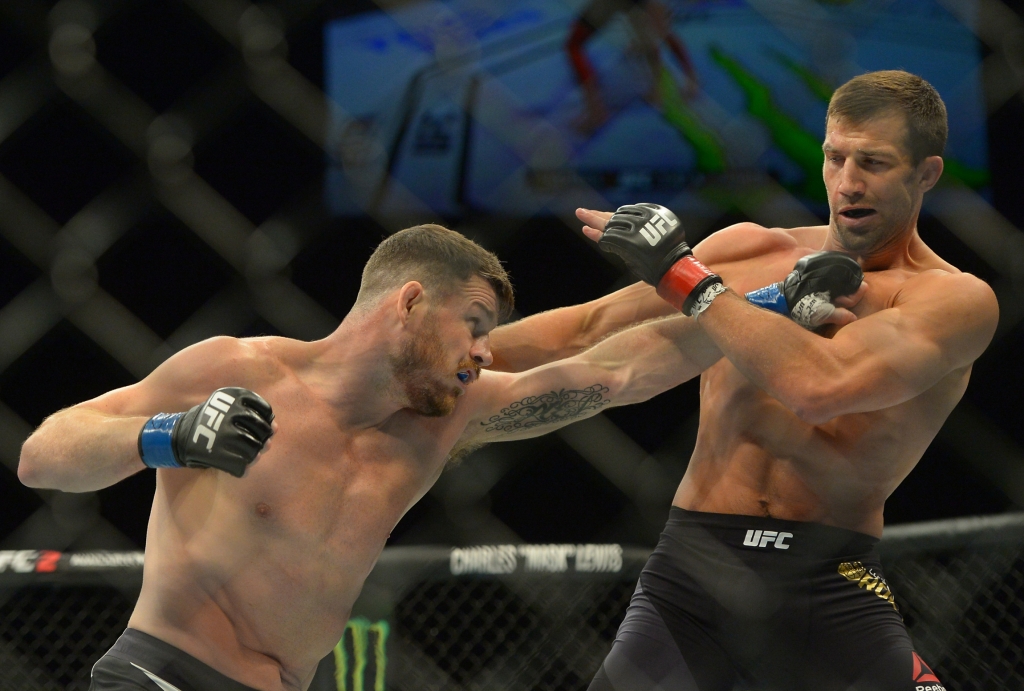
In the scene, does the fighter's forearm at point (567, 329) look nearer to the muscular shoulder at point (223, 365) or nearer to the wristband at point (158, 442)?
the muscular shoulder at point (223, 365)

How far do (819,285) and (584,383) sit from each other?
0.45 meters

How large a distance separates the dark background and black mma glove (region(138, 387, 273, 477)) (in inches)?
67.3

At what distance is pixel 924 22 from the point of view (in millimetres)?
3865

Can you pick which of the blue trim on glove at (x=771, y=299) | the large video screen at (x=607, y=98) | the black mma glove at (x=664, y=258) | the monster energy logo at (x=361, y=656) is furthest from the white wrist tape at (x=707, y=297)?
the large video screen at (x=607, y=98)

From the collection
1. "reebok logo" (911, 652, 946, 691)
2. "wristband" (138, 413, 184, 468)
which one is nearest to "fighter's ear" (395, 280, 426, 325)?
"wristband" (138, 413, 184, 468)

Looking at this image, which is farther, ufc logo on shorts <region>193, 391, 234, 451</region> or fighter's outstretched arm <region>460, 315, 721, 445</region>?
fighter's outstretched arm <region>460, 315, 721, 445</region>

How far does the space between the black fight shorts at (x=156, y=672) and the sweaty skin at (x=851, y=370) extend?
0.88 metres

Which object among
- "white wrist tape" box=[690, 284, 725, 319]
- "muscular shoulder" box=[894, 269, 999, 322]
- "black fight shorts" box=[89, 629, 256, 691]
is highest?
"muscular shoulder" box=[894, 269, 999, 322]

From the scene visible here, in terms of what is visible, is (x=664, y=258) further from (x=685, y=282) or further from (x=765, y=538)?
(x=765, y=538)

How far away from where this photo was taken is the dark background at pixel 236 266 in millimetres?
3443

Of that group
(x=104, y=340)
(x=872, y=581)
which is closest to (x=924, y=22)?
(x=872, y=581)

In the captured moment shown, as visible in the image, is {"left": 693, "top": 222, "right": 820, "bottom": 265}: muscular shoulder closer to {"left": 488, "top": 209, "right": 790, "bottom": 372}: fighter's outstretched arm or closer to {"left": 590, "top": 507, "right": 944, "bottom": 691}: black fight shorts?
{"left": 488, "top": 209, "right": 790, "bottom": 372}: fighter's outstretched arm

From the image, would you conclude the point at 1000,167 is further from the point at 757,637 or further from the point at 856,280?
the point at 757,637

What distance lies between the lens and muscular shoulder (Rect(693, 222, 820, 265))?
206 cm
